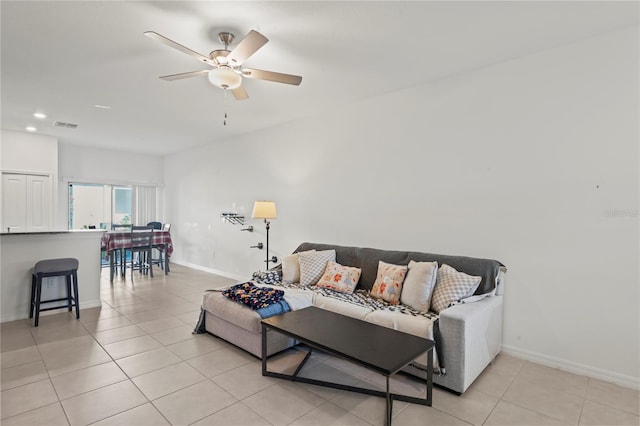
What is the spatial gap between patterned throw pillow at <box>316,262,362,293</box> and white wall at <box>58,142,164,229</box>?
5.86 metres

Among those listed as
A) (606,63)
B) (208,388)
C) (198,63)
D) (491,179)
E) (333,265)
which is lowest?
(208,388)

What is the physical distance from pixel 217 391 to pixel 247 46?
7.81 ft

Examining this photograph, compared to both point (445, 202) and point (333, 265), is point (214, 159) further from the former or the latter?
point (445, 202)

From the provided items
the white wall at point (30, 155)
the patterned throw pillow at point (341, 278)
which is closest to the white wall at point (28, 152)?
the white wall at point (30, 155)

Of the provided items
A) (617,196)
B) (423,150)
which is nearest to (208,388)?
(423,150)

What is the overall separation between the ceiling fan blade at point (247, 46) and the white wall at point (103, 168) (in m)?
5.94

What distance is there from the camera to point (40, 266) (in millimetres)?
3623

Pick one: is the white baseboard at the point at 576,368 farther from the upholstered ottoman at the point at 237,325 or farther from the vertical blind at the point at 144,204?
the vertical blind at the point at 144,204

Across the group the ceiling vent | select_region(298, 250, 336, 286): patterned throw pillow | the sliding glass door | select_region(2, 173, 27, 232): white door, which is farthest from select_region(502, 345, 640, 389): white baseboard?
the sliding glass door

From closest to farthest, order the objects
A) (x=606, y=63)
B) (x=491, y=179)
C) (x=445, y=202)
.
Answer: (x=606, y=63) < (x=491, y=179) < (x=445, y=202)

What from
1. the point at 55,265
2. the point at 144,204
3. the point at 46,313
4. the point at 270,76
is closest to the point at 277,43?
the point at 270,76

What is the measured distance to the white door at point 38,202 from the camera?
579cm

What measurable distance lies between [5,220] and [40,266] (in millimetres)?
3001

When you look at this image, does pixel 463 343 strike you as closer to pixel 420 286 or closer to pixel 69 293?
pixel 420 286
